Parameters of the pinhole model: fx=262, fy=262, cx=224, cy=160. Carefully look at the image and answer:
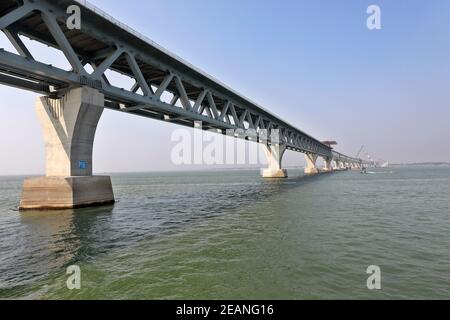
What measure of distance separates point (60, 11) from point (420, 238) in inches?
1030

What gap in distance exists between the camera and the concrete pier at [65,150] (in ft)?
68.0

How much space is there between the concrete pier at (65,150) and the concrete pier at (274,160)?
5961 cm

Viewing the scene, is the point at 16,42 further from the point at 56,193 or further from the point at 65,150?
the point at 56,193

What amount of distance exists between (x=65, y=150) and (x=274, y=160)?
62.1 meters

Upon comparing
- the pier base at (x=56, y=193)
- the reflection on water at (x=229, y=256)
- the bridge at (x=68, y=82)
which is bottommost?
the reflection on water at (x=229, y=256)

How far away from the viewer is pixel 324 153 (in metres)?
139

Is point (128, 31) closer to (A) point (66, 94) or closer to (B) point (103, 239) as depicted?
(A) point (66, 94)

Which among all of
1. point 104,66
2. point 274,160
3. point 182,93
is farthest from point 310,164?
point 104,66

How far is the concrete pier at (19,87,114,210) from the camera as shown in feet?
68.0

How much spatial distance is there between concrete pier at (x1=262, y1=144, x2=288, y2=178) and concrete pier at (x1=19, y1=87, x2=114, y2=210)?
59.6 meters

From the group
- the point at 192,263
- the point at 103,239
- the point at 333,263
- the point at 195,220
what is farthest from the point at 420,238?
the point at 103,239

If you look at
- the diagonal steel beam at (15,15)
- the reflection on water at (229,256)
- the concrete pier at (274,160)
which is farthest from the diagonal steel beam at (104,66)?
the concrete pier at (274,160)

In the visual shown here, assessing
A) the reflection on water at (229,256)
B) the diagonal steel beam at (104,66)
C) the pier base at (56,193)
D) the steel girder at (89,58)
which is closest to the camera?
the reflection on water at (229,256)

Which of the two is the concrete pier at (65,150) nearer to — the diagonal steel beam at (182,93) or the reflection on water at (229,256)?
the reflection on water at (229,256)
